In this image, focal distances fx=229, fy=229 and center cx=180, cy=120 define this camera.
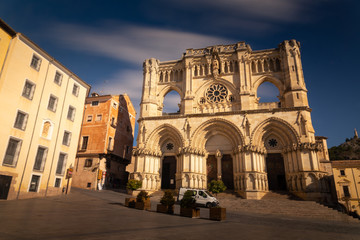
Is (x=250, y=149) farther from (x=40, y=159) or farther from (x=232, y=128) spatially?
(x=40, y=159)

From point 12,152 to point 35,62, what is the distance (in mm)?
8373

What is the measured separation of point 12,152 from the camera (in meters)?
18.0

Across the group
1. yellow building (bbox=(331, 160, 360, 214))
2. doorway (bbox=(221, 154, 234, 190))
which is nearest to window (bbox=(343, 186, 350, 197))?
yellow building (bbox=(331, 160, 360, 214))

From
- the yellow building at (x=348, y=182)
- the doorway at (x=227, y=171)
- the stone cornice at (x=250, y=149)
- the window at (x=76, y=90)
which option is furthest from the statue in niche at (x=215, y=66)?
the yellow building at (x=348, y=182)

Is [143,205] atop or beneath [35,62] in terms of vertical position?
beneath

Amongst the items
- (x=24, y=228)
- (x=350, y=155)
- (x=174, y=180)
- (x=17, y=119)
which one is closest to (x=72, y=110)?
(x=17, y=119)

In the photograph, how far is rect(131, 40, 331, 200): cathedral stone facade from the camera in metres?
24.7

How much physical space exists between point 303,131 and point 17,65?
2829cm

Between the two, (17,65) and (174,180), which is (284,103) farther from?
(17,65)

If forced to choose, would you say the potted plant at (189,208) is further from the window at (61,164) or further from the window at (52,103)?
the window at (52,103)

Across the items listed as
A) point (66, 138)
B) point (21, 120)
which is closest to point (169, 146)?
point (66, 138)

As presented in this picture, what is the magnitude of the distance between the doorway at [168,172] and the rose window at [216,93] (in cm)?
947

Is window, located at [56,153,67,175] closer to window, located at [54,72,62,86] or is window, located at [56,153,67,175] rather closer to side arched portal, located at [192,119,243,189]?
window, located at [54,72,62,86]

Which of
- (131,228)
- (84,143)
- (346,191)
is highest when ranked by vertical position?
(84,143)
